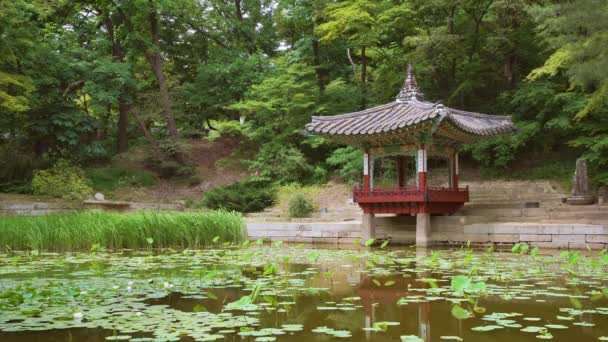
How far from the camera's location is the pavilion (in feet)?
40.9

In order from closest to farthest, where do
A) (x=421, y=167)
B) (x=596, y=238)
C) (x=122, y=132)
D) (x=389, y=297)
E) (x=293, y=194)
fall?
(x=389, y=297) < (x=596, y=238) < (x=421, y=167) < (x=293, y=194) < (x=122, y=132)

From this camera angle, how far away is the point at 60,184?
1945 centimetres

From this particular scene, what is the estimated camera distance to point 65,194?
750 inches

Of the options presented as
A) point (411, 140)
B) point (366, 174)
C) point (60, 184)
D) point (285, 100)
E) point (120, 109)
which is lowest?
point (60, 184)

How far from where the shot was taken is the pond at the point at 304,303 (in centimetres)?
387

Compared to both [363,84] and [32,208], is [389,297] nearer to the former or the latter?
[32,208]

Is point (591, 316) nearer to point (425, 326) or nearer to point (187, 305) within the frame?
point (425, 326)

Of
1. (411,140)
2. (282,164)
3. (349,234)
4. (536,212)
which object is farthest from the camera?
(282,164)

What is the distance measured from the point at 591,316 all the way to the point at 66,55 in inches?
834

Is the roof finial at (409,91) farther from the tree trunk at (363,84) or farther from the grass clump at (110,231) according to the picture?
the tree trunk at (363,84)

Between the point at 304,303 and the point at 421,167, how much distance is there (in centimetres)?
842

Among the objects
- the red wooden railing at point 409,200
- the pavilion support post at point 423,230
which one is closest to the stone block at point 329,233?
the red wooden railing at point 409,200

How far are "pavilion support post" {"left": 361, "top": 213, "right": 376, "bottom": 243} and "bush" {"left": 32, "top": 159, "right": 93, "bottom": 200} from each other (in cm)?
1050

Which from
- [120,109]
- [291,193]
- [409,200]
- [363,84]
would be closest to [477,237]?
[409,200]
